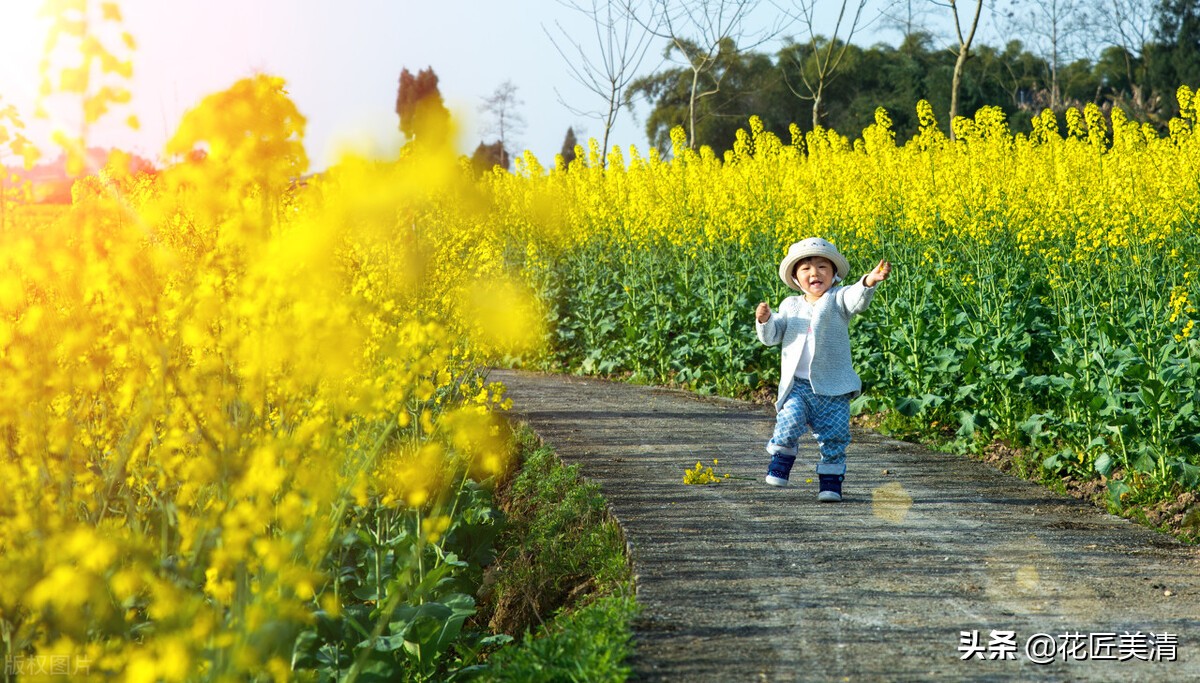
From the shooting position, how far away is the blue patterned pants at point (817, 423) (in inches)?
226

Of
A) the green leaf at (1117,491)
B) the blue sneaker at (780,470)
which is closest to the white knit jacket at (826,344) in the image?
the blue sneaker at (780,470)

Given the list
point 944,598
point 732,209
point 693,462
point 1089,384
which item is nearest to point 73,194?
point 693,462

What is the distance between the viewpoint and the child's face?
588cm

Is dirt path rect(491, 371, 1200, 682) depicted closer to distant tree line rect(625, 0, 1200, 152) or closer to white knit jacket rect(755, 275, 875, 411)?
white knit jacket rect(755, 275, 875, 411)

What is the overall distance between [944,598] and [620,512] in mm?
1668

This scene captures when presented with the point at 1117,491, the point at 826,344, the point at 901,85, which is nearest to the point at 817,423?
the point at 826,344

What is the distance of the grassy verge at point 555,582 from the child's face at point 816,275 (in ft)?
4.78

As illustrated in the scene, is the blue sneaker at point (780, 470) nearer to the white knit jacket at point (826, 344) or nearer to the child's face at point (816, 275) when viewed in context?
the white knit jacket at point (826, 344)

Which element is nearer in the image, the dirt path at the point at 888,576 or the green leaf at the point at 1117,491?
the dirt path at the point at 888,576

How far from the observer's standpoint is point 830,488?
18.7ft

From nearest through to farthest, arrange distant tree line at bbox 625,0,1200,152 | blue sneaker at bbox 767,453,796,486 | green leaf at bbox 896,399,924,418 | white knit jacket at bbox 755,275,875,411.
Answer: white knit jacket at bbox 755,275,875,411 → blue sneaker at bbox 767,453,796,486 → green leaf at bbox 896,399,924,418 → distant tree line at bbox 625,0,1200,152

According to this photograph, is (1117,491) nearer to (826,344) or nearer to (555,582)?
(826,344)

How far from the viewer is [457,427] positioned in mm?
4184

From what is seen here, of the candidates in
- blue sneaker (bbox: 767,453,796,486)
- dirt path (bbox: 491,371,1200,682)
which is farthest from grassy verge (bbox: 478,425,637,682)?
blue sneaker (bbox: 767,453,796,486)
